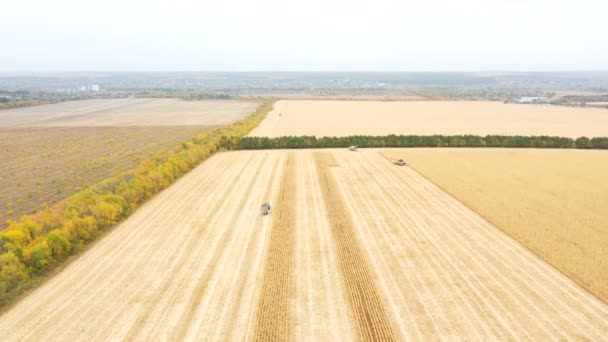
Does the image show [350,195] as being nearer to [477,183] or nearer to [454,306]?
[477,183]

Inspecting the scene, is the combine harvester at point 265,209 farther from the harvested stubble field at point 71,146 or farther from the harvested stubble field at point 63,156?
the harvested stubble field at point 63,156

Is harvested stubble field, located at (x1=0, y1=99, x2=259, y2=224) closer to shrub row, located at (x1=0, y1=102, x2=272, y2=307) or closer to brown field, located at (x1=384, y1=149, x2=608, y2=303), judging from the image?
shrub row, located at (x1=0, y1=102, x2=272, y2=307)

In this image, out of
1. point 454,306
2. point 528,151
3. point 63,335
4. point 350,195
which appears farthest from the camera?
point 528,151

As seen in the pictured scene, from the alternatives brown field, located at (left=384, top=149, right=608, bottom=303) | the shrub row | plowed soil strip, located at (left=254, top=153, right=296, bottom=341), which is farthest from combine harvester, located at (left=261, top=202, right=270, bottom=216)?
brown field, located at (left=384, top=149, right=608, bottom=303)

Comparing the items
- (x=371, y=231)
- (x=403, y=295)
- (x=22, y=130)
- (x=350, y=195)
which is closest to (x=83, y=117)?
(x=22, y=130)

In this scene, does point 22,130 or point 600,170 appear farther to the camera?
point 22,130

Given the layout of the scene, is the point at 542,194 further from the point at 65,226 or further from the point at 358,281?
the point at 65,226

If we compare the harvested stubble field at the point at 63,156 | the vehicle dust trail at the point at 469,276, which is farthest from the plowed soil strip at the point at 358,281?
the harvested stubble field at the point at 63,156

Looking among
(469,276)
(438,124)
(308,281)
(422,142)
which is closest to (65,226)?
(308,281)
